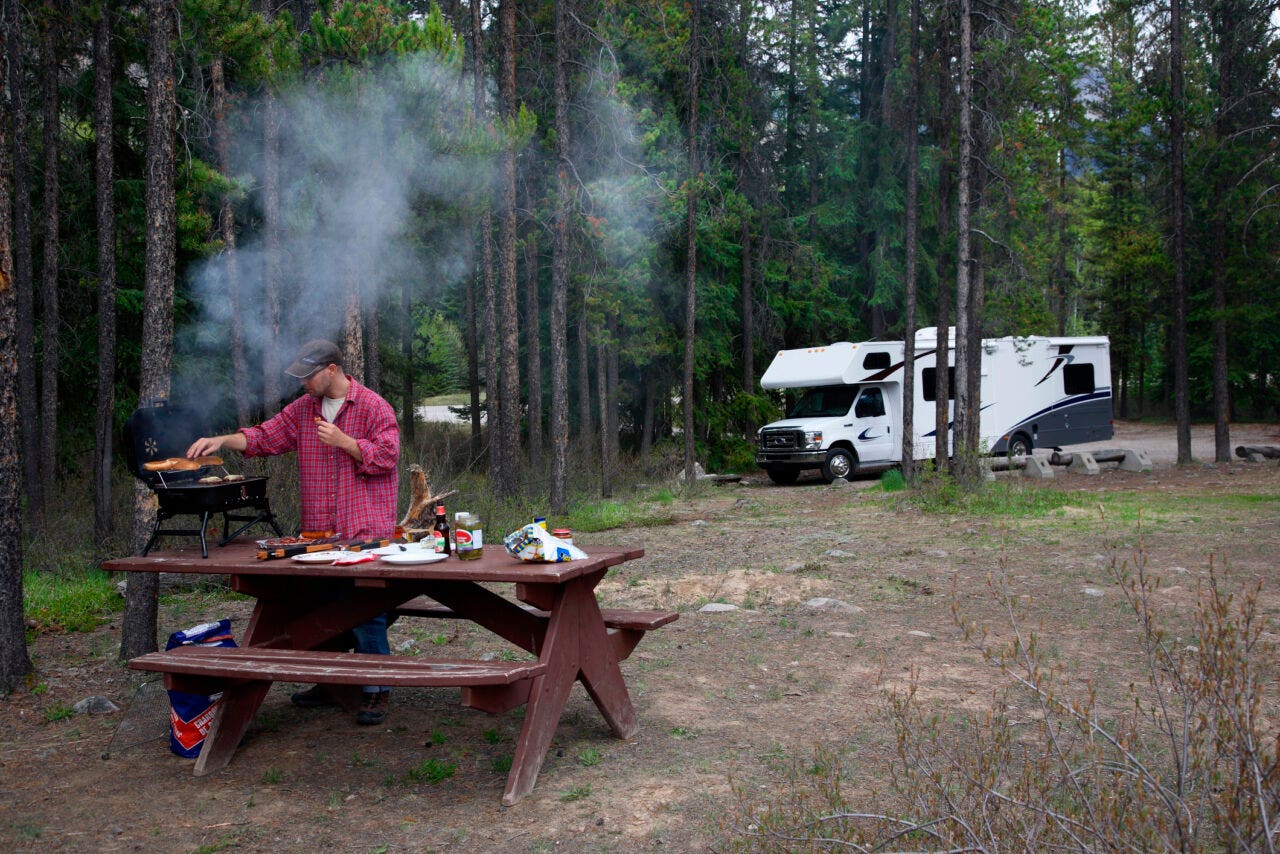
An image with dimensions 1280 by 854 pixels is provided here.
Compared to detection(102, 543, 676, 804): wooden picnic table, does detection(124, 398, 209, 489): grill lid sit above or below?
above

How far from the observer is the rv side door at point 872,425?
20109 millimetres

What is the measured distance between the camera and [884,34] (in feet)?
86.9

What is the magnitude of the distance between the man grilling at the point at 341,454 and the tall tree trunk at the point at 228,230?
7.86 meters

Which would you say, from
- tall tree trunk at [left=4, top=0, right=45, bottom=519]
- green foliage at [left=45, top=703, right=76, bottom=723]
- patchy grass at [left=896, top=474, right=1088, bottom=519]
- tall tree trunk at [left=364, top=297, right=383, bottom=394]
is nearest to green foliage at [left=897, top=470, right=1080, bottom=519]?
patchy grass at [left=896, top=474, right=1088, bottom=519]

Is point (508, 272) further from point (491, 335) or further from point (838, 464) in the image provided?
point (838, 464)

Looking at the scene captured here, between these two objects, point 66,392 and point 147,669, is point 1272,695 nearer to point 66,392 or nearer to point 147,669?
point 147,669

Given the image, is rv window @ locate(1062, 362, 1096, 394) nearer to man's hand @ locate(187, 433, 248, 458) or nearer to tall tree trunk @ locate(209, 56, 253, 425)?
tall tree trunk @ locate(209, 56, 253, 425)

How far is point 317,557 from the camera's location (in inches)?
188

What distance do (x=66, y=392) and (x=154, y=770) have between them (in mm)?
12287

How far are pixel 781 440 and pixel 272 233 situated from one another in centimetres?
1089

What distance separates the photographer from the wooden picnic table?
4.27 meters

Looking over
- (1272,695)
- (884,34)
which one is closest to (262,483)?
(1272,695)

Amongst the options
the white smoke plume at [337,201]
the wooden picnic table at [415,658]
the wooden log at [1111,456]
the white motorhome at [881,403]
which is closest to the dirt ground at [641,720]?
the wooden picnic table at [415,658]

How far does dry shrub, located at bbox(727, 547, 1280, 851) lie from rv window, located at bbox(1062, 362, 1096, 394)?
1774 centimetres
